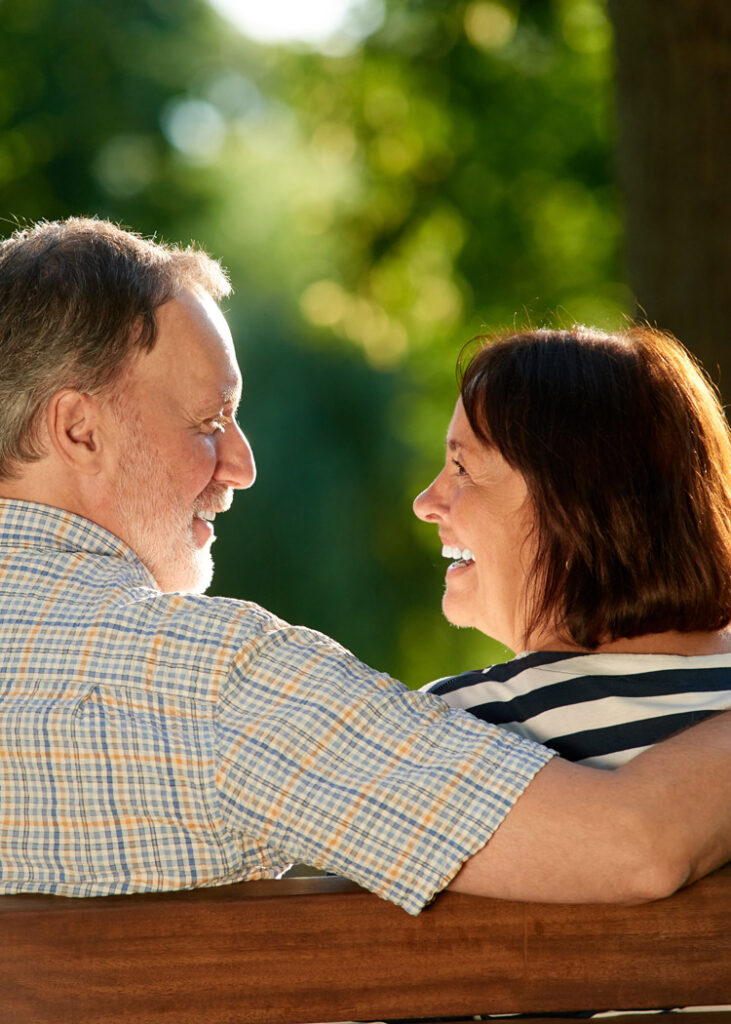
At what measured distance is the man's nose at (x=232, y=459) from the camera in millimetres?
2279

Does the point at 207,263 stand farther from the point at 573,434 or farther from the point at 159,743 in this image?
the point at 159,743

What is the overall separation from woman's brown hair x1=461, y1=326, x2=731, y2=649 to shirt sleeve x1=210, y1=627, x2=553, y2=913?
44cm

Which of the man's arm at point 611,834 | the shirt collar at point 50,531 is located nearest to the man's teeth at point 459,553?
the shirt collar at point 50,531

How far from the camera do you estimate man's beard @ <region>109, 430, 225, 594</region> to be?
6.64 ft

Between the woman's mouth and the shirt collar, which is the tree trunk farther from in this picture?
the shirt collar

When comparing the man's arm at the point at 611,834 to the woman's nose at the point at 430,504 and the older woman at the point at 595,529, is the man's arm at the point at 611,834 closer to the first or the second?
the older woman at the point at 595,529

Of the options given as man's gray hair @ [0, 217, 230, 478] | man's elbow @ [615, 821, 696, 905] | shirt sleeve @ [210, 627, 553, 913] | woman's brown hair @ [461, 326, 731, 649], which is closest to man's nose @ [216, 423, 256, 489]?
man's gray hair @ [0, 217, 230, 478]

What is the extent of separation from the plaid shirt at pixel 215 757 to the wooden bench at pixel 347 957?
0.07 meters

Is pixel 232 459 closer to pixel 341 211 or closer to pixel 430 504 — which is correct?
pixel 430 504

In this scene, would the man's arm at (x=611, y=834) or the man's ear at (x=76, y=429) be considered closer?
the man's arm at (x=611, y=834)

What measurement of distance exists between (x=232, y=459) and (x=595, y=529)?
2.44 ft

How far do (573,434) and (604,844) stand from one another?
2.36 ft

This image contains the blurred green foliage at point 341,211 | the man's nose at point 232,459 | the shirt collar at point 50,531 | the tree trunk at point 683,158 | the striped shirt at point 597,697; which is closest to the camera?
the striped shirt at point 597,697

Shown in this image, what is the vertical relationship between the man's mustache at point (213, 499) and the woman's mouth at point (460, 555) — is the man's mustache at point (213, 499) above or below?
above
